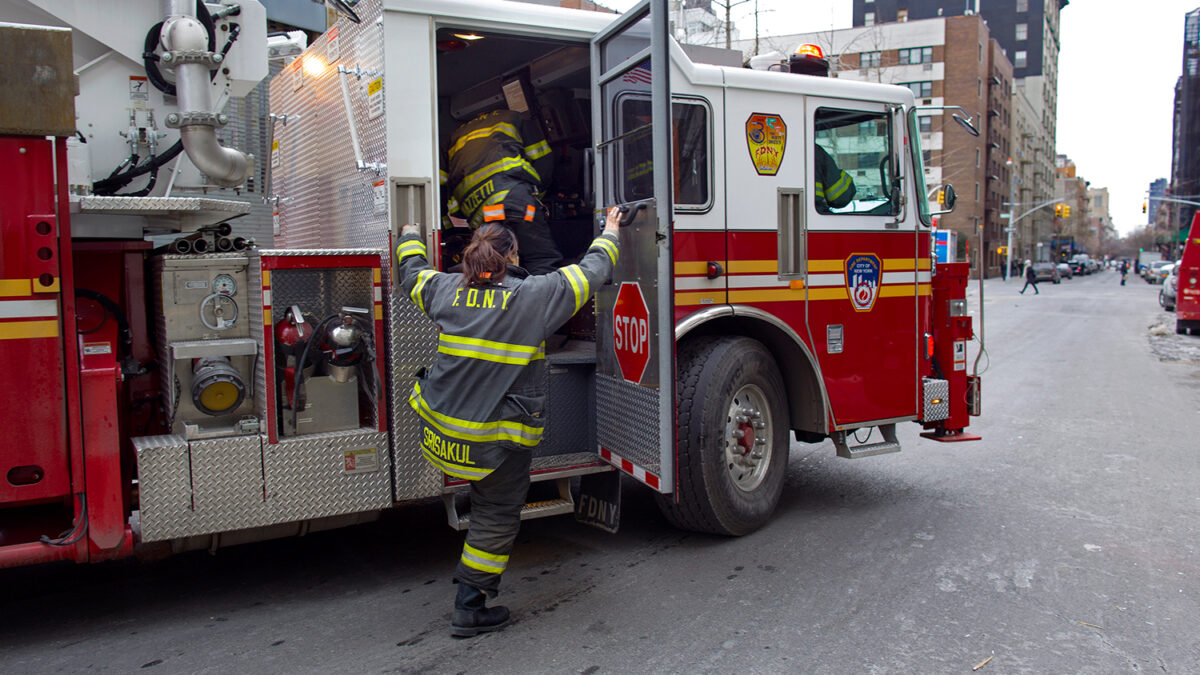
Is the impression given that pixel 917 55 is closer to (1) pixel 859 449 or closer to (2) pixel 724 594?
(1) pixel 859 449

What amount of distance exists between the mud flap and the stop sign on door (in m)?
0.68

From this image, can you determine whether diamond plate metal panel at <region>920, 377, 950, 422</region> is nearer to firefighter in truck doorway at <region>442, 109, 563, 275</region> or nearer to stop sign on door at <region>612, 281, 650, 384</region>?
stop sign on door at <region>612, 281, 650, 384</region>

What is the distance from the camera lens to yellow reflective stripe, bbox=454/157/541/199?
5.08 metres

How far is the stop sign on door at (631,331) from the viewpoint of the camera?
4.32 m

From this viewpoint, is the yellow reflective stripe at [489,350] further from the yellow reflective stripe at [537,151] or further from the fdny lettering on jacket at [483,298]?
the yellow reflective stripe at [537,151]

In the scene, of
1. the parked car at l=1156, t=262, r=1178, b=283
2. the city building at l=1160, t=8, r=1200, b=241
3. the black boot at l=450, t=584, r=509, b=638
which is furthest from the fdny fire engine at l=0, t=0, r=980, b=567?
the city building at l=1160, t=8, r=1200, b=241

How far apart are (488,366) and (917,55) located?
6671 cm

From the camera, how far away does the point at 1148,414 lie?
370 inches

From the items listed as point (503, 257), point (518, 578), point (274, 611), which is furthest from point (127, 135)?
point (518, 578)

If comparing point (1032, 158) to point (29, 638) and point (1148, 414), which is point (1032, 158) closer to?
point (1148, 414)

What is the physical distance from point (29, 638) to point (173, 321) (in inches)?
58.2

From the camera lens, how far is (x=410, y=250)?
13.3ft

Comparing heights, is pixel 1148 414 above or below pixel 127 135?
below

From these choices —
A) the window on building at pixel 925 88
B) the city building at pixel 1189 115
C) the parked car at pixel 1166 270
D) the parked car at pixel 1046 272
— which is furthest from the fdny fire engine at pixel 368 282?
the city building at pixel 1189 115
